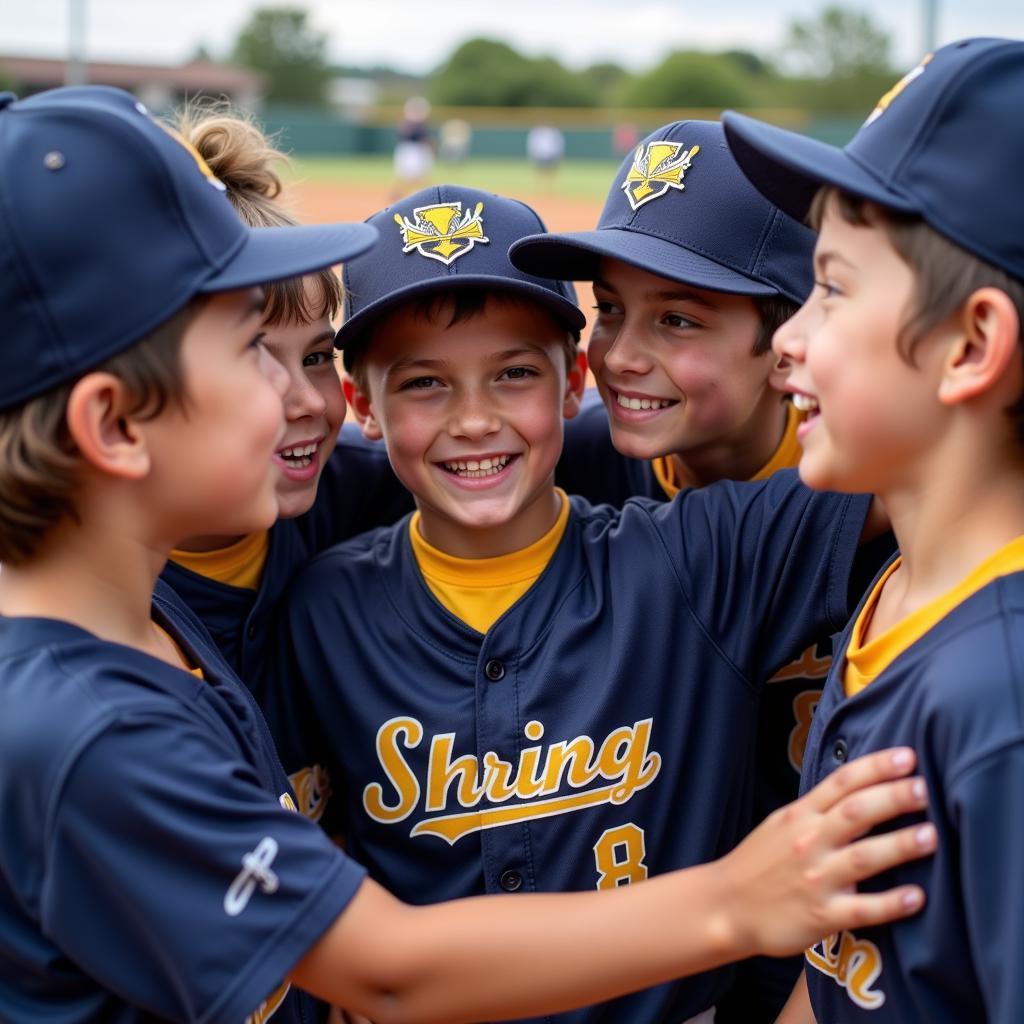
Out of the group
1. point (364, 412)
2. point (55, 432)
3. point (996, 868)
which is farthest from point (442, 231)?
point (996, 868)

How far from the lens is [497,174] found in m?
36.1

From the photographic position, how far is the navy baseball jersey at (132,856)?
1.47 m

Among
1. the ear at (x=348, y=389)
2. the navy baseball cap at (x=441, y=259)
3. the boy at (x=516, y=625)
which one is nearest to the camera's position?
the boy at (x=516, y=625)

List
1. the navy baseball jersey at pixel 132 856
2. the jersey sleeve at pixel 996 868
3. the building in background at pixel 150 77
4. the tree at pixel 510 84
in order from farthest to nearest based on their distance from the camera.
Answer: the tree at pixel 510 84
the building in background at pixel 150 77
the navy baseball jersey at pixel 132 856
the jersey sleeve at pixel 996 868

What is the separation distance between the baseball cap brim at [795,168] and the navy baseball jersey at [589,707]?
20.4 inches

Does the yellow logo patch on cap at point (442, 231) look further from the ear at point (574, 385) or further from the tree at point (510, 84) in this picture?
the tree at point (510, 84)

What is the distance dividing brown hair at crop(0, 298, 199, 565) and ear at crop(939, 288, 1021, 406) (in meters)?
0.98

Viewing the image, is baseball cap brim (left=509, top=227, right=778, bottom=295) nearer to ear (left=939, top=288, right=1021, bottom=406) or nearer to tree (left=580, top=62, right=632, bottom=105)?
ear (left=939, top=288, right=1021, bottom=406)

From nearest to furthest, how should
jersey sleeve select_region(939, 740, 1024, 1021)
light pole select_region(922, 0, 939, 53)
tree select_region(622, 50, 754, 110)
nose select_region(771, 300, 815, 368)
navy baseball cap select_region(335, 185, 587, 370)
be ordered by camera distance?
1. jersey sleeve select_region(939, 740, 1024, 1021)
2. nose select_region(771, 300, 815, 368)
3. navy baseball cap select_region(335, 185, 587, 370)
4. light pole select_region(922, 0, 939, 53)
5. tree select_region(622, 50, 754, 110)

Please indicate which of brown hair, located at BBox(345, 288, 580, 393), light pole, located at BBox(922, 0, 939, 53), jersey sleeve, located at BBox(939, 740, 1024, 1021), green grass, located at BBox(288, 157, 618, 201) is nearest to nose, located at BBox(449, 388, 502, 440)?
brown hair, located at BBox(345, 288, 580, 393)

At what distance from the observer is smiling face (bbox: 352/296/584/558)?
2334 millimetres

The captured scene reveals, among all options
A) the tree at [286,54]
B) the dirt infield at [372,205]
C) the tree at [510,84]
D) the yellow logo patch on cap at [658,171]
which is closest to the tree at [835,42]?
the tree at [510,84]

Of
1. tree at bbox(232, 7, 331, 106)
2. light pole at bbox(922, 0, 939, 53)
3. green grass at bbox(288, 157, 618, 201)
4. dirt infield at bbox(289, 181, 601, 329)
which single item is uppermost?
light pole at bbox(922, 0, 939, 53)

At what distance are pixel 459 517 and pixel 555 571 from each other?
Answer: 0.21m
